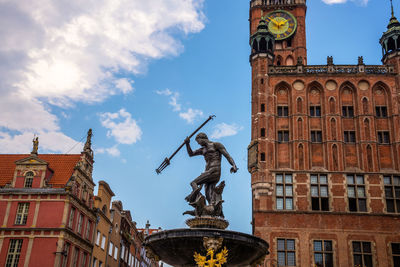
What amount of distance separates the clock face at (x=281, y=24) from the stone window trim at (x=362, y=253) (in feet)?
88.8

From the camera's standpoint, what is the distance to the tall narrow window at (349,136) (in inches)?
1681

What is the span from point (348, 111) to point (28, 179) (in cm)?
2896

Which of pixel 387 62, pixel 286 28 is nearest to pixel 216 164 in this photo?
pixel 387 62

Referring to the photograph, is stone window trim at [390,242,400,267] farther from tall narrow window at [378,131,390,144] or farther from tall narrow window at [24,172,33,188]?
tall narrow window at [24,172,33,188]

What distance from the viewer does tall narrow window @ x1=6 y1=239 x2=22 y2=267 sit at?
3519cm

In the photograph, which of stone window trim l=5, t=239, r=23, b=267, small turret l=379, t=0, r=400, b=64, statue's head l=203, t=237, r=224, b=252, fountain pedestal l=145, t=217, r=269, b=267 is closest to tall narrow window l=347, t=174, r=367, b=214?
small turret l=379, t=0, r=400, b=64

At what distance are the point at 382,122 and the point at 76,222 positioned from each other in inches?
1125

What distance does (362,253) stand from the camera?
125ft

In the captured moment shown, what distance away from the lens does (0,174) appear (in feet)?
131

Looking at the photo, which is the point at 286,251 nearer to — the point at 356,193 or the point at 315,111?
the point at 356,193

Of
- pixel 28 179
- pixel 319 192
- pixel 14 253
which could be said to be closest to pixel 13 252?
pixel 14 253

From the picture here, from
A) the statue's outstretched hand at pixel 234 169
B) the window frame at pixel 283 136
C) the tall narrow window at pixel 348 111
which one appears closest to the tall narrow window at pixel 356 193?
the tall narrow window at pixel 348 111

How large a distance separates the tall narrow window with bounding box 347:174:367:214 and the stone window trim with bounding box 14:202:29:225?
87.5 feet

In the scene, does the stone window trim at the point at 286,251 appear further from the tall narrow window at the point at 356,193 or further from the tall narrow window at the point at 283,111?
the tall narrow window at the point at 283,111
